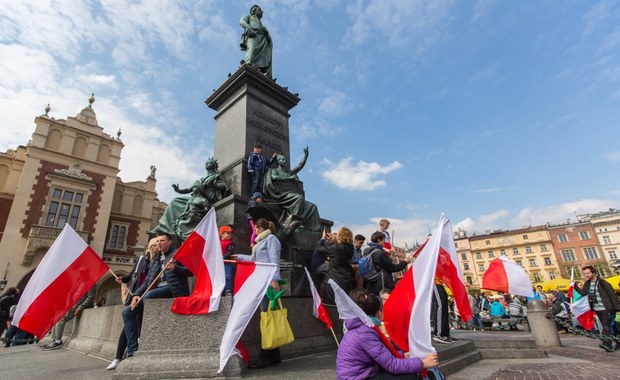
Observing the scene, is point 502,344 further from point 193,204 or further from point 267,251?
point 193,204

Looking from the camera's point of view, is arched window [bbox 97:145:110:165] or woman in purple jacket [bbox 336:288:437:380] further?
arched window [bbox 97:145:110:165]

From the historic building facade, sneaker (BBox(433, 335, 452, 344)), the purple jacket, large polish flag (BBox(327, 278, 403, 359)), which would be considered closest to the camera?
the purple jacket

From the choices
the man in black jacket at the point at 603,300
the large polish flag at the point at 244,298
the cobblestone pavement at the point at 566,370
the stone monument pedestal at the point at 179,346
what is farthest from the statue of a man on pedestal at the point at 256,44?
the man in black jacket at the point at 603,300

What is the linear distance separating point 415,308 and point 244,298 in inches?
73.5

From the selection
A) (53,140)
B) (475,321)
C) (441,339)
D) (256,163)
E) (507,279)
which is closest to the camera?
(441,339)

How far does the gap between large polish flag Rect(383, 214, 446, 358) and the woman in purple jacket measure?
0.69ft

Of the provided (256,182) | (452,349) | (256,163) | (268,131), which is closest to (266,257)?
(256,182)

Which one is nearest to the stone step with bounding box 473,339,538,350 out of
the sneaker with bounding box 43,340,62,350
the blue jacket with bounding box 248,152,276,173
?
the blue jacket with bounding box 248,152,276,173

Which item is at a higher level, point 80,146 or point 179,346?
point 80,146

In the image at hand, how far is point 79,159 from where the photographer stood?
27328 mm

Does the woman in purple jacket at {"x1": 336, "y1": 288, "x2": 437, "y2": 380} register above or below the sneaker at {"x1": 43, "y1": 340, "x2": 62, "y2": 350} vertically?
above

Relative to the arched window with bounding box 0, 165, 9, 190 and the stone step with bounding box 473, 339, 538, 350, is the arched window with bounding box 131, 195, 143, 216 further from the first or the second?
the stone step with bounding box 473, 339, 538, 350

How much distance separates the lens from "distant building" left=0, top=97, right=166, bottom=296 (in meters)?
23.1

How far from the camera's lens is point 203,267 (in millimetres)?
4020
